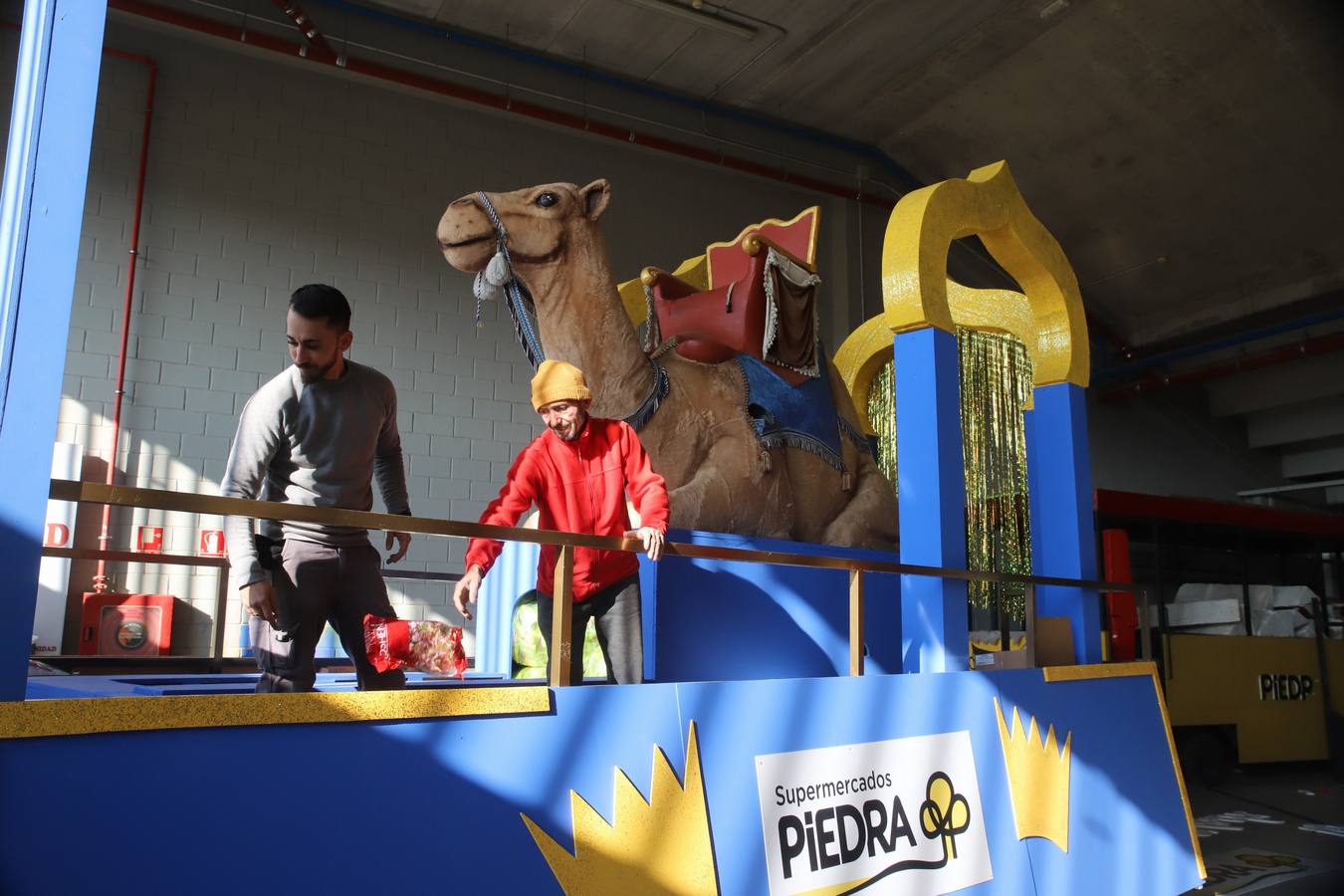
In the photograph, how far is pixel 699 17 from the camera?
302 inches

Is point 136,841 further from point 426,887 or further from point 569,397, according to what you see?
point 569,397

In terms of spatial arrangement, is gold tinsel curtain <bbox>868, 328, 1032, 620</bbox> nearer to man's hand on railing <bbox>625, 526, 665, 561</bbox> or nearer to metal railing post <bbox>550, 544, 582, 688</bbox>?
man's hand on railing <bbox>625, 526, 665, 561</bbox>

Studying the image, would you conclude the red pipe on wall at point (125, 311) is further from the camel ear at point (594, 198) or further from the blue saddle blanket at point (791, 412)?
the blue saddle blanket at point (791, 412)

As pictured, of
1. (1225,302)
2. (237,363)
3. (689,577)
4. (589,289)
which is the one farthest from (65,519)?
(1225,302)

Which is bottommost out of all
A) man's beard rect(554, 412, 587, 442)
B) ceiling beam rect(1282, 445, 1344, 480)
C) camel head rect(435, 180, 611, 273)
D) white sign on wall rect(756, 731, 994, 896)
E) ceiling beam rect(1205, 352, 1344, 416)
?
white sign on wall rect(756, 731, 994, 896)

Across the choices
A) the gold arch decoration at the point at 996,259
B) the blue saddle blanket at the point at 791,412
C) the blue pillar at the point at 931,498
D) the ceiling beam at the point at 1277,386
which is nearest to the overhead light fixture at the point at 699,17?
the gold arch decoration at the point at 996,259

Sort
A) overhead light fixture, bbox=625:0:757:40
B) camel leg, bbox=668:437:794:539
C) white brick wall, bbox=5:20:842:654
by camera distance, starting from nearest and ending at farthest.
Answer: camel leg, bbox=668:437:794:539
white brick wall, bbox=5:20:842:654
overhead light fixture, bbox=625:0:757:40

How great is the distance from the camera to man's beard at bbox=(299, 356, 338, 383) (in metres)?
2.21

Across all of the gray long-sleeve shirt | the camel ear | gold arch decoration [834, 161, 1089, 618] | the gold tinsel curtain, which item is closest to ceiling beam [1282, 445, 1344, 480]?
gold arch decoration [834, 161, 1089, 618]

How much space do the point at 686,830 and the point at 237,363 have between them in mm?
5508

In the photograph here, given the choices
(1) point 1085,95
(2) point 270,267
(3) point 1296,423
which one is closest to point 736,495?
(2) point 270,267

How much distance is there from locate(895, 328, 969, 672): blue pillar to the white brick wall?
13.8ft

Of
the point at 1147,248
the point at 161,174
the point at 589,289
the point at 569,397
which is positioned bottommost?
the point at 569,397

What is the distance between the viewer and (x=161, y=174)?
21.6 feet
